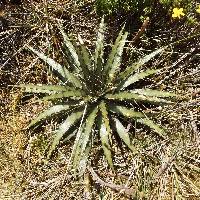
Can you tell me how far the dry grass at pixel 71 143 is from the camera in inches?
162

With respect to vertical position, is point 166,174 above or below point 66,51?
below

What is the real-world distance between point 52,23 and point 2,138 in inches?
49.6

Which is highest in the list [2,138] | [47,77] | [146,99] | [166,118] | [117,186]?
[47,77]

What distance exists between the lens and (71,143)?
4.24 meters

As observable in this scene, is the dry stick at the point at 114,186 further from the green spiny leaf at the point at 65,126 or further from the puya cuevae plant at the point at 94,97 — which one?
the green spiny leaf at the point at 65,126

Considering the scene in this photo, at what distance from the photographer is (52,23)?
441cm

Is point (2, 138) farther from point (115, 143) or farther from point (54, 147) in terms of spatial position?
point (115, 143)

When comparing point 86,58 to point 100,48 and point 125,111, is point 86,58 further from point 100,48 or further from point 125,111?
point 125,111

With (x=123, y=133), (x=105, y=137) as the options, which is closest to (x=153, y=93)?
(x=123, y=133)

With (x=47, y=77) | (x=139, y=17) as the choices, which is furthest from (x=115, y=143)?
(x=139, y=17)

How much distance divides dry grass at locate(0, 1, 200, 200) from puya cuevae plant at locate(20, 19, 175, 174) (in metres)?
0.17

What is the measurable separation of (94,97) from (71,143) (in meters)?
0.56

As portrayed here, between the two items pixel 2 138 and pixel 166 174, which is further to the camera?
pixel 2 138

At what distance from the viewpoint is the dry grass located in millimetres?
4109
